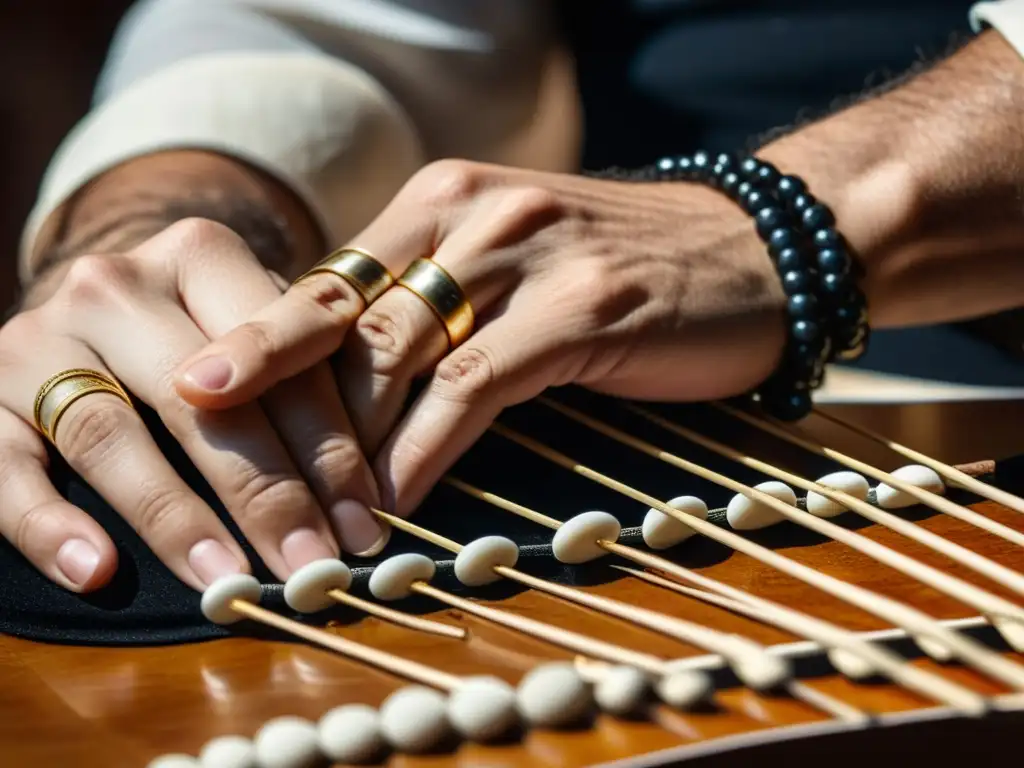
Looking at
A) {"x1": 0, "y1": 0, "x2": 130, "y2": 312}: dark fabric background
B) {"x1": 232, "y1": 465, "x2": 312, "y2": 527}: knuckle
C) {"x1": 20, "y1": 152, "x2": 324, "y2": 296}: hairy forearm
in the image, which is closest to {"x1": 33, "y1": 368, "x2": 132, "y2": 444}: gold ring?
{"x1": 232, "y1": 465, "x2": 312, "y2": 527}: knuckle

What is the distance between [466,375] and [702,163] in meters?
0.32

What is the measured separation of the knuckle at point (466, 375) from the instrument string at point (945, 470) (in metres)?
0.30

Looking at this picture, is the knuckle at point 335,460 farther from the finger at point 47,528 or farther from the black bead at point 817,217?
the black bead at point 817,217

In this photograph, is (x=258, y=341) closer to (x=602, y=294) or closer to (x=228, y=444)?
(x=228, y=444)

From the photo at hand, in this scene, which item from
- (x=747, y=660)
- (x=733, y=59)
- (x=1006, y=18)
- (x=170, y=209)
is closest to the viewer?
(x=747, y=660)

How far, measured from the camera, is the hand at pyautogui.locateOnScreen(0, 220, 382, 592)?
0.61 m

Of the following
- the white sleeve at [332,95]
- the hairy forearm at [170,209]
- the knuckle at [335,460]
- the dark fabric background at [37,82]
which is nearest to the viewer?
the knuckle at [335,460]

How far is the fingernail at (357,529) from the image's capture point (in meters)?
0.63

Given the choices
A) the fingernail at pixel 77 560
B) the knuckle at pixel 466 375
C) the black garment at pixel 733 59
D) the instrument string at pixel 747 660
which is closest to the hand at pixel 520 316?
the knuckle at pixel 466 375

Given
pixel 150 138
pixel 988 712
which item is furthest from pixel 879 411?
pixel 150 138

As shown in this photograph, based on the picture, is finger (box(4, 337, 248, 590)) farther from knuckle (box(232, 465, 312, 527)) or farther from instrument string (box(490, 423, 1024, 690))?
instrument string (box(490, 423, 1024, 690))

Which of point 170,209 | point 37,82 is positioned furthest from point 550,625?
point 37,82

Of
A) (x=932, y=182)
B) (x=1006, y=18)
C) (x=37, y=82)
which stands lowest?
(x=37, y=82)

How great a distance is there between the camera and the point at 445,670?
50cm
